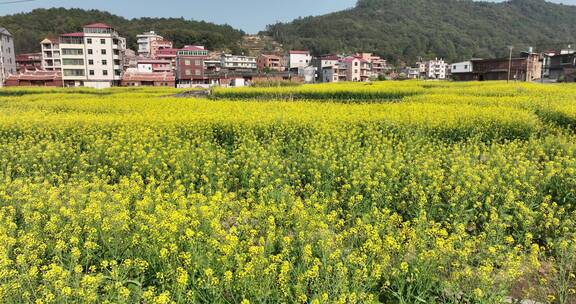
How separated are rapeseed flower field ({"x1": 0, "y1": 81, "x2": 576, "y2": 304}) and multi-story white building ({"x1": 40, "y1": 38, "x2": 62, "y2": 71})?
2966 inches

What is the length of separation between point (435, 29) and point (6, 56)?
148 metres

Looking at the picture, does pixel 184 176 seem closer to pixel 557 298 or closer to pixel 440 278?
pixel 440 278

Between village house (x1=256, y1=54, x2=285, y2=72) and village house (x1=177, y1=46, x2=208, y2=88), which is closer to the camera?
village house (x1=177, y1=46, x2=208, y2=88)

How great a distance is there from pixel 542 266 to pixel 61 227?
5956 millimetres

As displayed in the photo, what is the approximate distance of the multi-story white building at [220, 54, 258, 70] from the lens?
86.8 m

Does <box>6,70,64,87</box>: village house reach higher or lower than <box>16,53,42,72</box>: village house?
lower

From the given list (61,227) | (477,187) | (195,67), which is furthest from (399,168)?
(195,67)

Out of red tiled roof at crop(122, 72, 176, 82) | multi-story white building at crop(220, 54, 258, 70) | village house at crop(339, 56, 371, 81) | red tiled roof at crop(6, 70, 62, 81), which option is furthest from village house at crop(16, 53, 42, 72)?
village house at crop(339, 56, 371, 81)

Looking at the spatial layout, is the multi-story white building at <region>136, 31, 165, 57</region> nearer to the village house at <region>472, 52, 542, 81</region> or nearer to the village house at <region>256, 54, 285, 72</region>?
the village house at <region>256, 54, 285, 72</region>

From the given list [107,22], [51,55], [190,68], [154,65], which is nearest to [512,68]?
[190,68]

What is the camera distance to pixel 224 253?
4.20 m

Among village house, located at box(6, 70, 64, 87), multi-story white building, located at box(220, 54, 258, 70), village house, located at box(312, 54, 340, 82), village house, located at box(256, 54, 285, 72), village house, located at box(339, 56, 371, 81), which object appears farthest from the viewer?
village house, located at box(256, 54, 285, 72)

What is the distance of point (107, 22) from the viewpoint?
124 meters

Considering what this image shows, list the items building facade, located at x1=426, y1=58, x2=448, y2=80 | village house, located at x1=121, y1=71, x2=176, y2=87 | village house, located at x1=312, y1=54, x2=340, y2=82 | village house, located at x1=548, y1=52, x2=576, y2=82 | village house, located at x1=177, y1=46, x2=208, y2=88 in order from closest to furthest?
village house, located at x1=548, y1=52, x2=576, y2=82
village house, located at x1=121, y1=71, x2=176, y2=87
village house, located at x1=177, y1=46, x2=208, y2=88
village house, located at x1=312, y1=54, x2=340, y2=82
building facade, located at x1=426, y1=58, x2=448, y2=80
